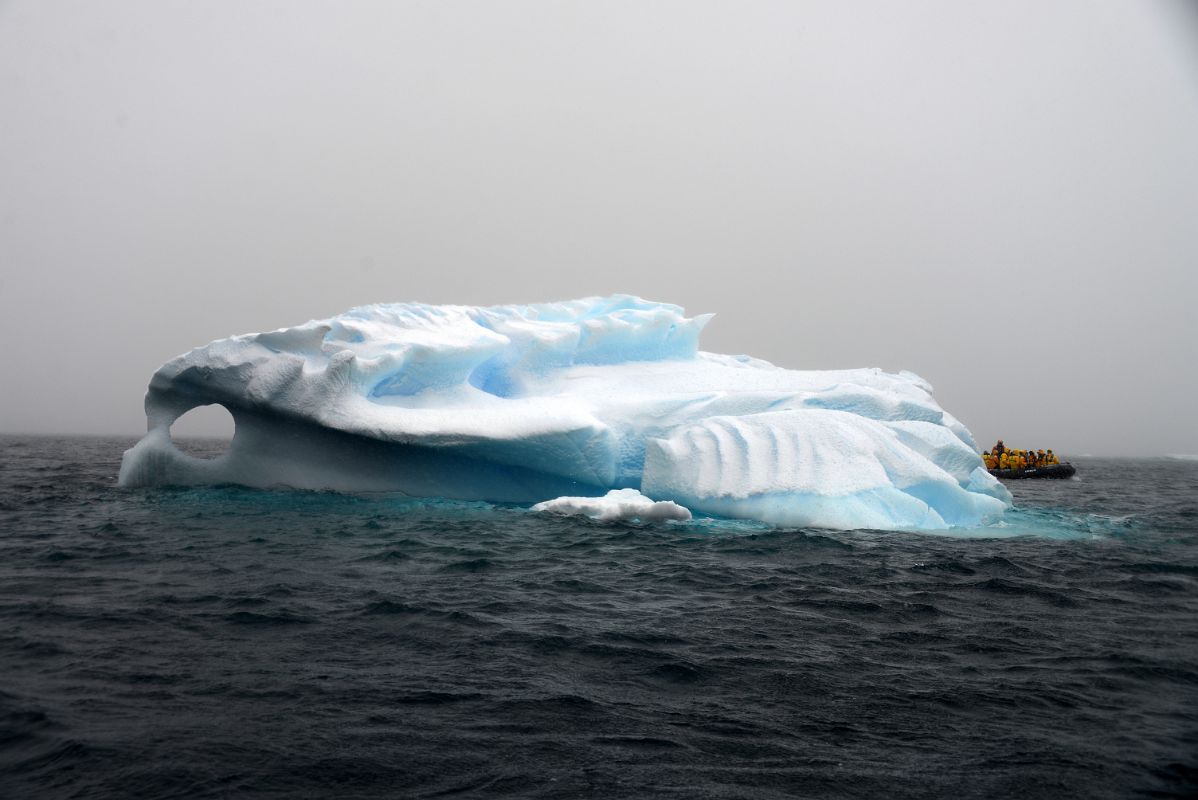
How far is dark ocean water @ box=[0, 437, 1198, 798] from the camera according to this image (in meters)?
2.85

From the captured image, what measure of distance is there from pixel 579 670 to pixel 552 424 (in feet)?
19.8

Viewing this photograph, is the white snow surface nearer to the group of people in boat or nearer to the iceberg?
the iceberg

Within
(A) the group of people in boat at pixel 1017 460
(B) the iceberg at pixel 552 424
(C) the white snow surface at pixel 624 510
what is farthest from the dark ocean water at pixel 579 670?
(A) the group of people in boat at pixel 1017 460

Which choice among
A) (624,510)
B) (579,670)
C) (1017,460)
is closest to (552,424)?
(624,510)

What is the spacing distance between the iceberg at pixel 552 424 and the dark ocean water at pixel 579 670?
2.30 meters

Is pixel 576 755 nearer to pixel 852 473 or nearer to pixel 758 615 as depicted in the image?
pixel 758 615

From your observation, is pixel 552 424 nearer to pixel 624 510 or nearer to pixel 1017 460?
pixel 624 510

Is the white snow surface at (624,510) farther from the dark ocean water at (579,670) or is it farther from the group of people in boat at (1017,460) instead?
the group of people in boat at (1017,460)

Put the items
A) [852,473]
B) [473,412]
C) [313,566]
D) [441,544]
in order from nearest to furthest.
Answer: [313,566]
[441,544]
[852,473]
[473,412]

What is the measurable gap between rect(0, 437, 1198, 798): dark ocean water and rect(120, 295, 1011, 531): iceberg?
2.30 m

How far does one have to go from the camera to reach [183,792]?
263 centimetres

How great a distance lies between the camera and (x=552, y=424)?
991 centimetres

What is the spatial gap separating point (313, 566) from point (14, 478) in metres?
11.9

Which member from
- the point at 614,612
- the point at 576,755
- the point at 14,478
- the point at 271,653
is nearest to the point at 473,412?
the point at 614,612
